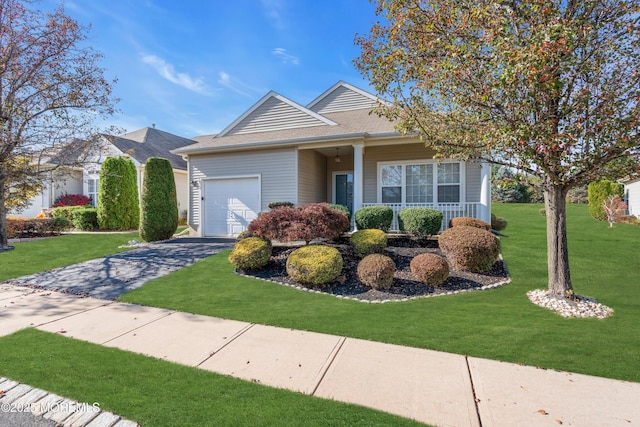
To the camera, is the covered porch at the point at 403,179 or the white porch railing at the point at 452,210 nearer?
the white porch railing at the point at 452,210

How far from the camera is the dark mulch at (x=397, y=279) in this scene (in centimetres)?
579

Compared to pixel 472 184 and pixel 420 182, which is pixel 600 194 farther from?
pixel 420 182

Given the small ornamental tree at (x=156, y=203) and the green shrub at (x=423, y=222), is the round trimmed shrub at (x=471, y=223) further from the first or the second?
the small ornamental tree at (x=156, y=203)

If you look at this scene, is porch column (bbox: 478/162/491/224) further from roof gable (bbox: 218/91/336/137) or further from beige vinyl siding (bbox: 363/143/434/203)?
roof gable (bbox: 218/91/336/137)

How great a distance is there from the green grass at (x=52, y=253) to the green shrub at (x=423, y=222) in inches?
363

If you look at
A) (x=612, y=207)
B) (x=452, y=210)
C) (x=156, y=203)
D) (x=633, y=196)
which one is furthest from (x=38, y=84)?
(x=633, y=196)

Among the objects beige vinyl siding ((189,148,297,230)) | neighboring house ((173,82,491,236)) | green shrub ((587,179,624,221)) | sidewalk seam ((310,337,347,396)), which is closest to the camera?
sidewalk seam ((310,337,347,396))

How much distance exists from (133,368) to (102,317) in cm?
216

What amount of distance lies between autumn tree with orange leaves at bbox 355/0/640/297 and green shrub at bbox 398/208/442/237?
3.41m

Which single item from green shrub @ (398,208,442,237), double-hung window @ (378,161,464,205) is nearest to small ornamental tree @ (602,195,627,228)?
double-hung window @ (378,161,464,205)

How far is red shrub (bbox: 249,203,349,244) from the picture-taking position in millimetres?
7070

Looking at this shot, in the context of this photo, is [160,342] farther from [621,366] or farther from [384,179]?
[384,179]

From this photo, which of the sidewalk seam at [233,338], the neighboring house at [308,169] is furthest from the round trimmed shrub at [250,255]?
the neighboring house at [308,169]

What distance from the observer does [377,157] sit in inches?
457
